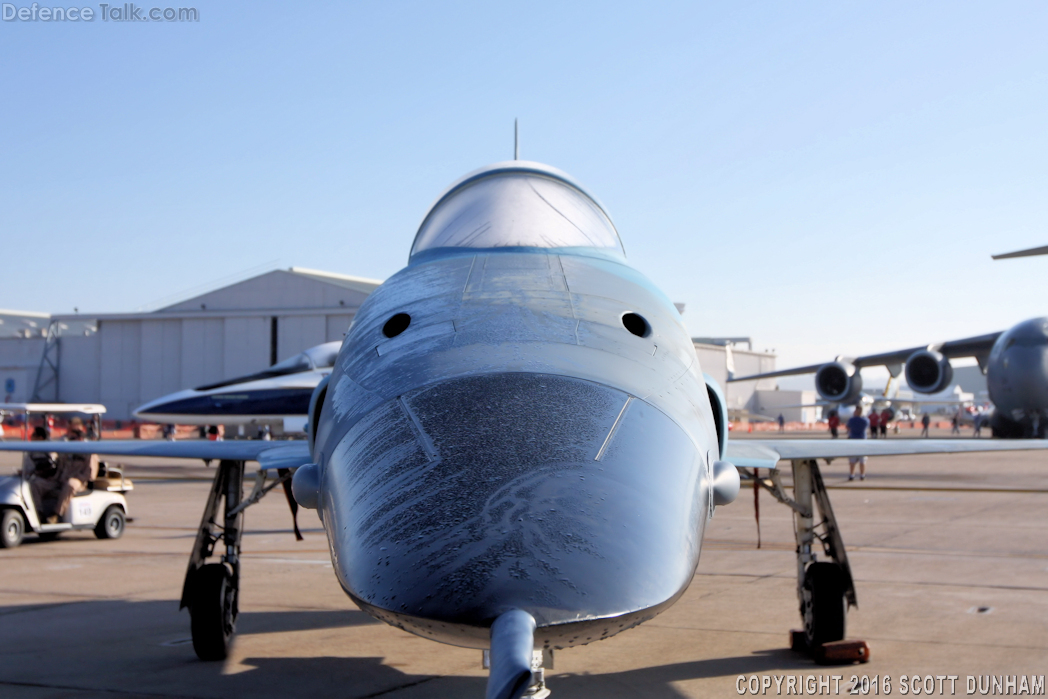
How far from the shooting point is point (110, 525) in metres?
13.0

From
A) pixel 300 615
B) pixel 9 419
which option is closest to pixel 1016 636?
pixel 300 615

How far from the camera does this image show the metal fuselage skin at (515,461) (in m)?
2.50

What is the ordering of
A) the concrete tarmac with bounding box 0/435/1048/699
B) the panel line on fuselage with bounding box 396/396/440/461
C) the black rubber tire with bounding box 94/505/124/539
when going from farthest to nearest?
the black rubber tire with bounding box 94/505/124/539 → the concrete tarmac with bounding box 0/435/1048/699 → the panel line on fuselage with bounding box 396/396/440/461

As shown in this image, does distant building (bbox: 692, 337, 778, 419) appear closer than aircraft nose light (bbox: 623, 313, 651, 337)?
No

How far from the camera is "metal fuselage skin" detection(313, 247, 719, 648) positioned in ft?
8.20

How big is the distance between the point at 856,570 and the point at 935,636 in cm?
316

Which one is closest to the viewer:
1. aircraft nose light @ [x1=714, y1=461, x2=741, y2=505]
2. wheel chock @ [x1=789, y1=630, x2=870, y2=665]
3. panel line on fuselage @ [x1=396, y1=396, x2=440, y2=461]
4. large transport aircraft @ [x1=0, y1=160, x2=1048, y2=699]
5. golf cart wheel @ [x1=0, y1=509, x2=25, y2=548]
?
large transport aircraft @ [x1=0, y1=160, x2=1048, y2=699]

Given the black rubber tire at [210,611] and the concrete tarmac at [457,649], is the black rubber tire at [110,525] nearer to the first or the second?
the concrete tarmac at [457,649]

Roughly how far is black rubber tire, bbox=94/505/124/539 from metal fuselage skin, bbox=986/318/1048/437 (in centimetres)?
2200

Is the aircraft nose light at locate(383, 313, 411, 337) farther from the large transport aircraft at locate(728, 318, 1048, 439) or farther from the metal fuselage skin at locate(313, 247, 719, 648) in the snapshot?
the large transport aircraft at locate(728, 318, 1048, 439)

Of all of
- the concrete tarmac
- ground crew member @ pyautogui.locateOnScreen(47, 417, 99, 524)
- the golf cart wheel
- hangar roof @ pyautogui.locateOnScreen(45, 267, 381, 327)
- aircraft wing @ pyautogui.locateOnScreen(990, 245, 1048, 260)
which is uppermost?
hangar roof @ pyautogui.locateOnScreen(45, 267, 381, 327)

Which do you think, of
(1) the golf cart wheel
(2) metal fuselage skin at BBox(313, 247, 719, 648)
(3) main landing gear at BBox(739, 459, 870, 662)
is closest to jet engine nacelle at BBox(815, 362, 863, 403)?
(1) the golf cart wheel

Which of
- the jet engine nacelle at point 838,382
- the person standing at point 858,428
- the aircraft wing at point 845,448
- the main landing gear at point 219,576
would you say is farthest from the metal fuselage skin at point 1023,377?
the main landing gear at point 219,576

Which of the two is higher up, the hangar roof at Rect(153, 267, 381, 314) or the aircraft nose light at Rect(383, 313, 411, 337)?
the hangar roof at Rect(153, 267, 381, 314)
